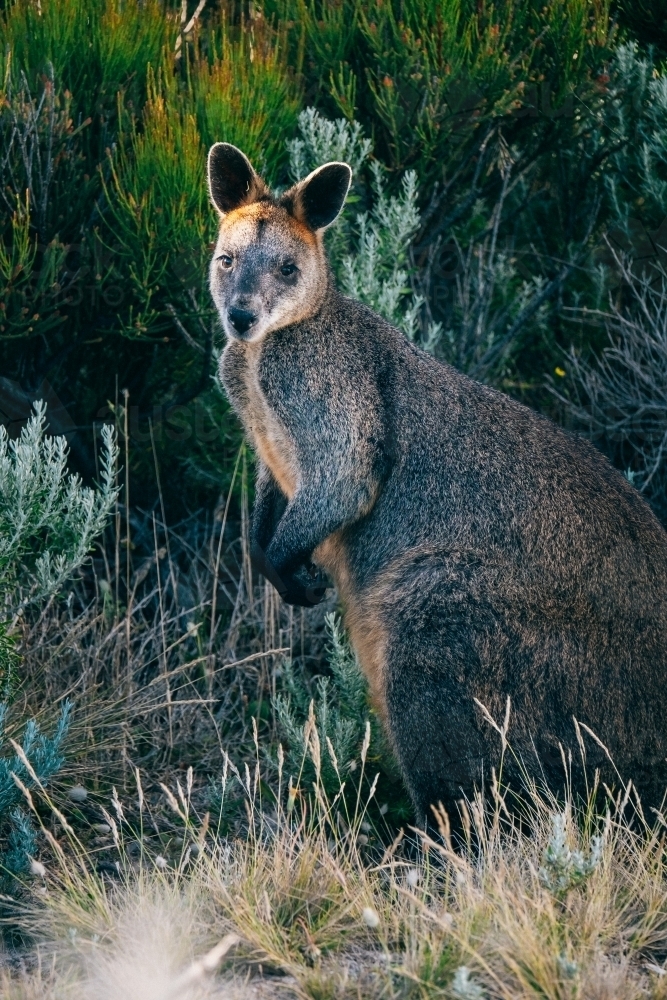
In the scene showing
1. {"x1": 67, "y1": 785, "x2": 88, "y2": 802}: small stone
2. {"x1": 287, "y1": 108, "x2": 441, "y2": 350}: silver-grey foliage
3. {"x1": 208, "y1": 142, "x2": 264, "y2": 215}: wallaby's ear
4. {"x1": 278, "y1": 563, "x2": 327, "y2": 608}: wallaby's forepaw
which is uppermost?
{"x1": 208, "y1": 142, "x2": 264, "y2": 215}: wallaby's ear

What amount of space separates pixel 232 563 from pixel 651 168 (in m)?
3.16

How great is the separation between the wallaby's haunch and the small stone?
1.18 meters

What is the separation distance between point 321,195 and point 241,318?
0.69m

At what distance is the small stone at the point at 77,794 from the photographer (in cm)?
477

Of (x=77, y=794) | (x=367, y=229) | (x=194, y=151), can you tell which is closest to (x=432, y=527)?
(x=77, y=794)

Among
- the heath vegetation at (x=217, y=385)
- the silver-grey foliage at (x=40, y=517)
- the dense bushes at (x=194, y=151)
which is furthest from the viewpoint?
the dense bushes at (x=194, y=151)

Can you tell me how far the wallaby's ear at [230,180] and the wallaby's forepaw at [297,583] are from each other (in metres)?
1.47

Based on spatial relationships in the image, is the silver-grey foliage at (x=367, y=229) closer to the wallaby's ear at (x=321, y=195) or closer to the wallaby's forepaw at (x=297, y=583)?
the wallaby's ear at (x=321, y=195)

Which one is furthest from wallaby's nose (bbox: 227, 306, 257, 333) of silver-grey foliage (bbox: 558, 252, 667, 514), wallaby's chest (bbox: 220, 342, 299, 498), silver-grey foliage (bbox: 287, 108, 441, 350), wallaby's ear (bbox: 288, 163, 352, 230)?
silver-grey foliage (bbox: 558, 252, 667, 514)

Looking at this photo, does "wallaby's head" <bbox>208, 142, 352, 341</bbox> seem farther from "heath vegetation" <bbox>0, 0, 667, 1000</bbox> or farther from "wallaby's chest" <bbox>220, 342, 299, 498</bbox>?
"heath vegetation" <bbox>0, 0, 667, 1000</bbox>

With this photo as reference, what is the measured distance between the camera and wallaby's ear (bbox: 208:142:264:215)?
4.67m

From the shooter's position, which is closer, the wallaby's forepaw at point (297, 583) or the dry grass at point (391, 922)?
the dry grass at point (391, 922)

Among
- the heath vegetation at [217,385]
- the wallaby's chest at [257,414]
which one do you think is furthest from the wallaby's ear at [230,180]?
the heath vegetation at [217,385]

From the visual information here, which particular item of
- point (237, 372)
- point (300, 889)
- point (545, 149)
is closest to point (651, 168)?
point (545, 149)
